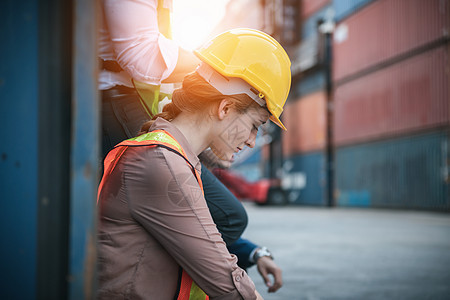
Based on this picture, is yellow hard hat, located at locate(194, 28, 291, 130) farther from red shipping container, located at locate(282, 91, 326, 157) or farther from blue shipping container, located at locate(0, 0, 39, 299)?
red shipping container, located at locate(282, 91, 326, 157)

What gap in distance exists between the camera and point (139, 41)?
139cm

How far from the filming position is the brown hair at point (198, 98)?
1244mm

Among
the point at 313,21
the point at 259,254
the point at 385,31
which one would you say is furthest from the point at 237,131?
the point at 313,21

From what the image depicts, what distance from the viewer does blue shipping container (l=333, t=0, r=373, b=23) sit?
67.4ft

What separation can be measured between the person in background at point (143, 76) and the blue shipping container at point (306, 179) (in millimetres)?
21728

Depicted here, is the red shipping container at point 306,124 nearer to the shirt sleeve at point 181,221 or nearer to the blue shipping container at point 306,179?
the blue shipping container at point 306,179

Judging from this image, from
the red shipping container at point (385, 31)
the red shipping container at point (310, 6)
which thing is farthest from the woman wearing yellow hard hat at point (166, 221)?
the red shipping container at point (310, 6)

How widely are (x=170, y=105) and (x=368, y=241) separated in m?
5.85


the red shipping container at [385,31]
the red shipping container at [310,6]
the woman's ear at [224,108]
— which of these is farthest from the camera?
the red shipping container at [310,6]

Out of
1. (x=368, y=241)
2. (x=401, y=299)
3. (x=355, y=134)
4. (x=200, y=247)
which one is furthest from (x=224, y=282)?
(x=355, y=134)

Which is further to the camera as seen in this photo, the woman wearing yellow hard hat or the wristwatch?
the wristwatch

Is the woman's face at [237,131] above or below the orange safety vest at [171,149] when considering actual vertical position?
above


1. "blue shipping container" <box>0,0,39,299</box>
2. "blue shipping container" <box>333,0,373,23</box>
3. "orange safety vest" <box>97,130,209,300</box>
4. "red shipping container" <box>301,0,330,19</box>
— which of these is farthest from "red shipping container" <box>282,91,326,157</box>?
"blue shipping container" <box>0,0,39,299</box>

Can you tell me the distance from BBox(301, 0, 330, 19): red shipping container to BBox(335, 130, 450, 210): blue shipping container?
27.5 feet
